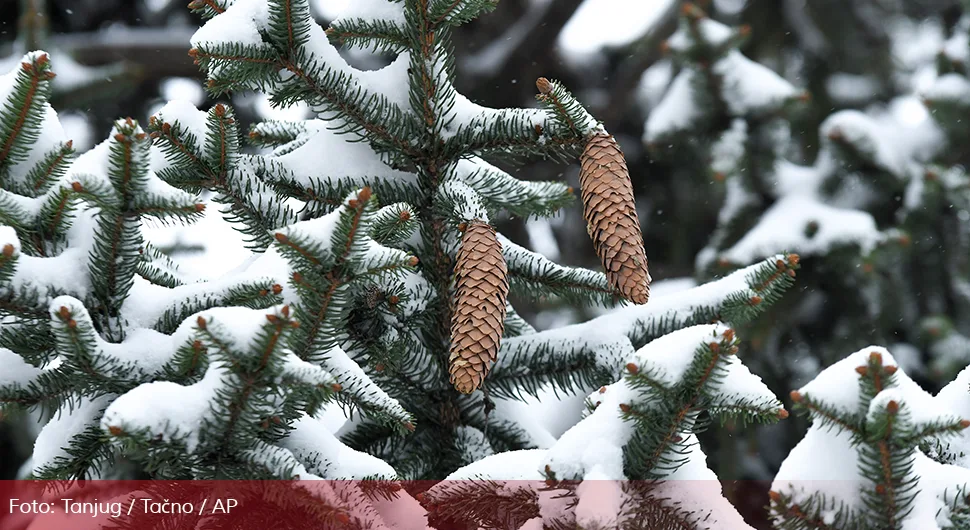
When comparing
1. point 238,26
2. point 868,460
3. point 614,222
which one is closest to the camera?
point 868,460

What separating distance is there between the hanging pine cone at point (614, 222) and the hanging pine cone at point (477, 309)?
0.53ft

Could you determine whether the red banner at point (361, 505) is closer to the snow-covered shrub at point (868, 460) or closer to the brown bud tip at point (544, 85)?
the snow-covered shrub at point (868, 460)

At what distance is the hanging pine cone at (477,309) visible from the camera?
1297 mm

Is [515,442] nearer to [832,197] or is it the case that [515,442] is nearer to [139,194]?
[139,194]

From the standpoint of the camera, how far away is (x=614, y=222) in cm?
143

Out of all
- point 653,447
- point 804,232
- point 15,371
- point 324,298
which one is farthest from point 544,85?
point 804,232

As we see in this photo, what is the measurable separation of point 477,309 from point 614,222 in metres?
0.26

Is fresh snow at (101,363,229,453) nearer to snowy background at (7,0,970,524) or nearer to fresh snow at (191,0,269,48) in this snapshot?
fresh snow at (191,0,269,48)

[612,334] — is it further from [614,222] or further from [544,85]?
[544,85]

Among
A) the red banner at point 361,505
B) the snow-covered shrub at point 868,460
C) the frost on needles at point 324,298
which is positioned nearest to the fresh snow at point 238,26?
the frost on needles at point 324,298

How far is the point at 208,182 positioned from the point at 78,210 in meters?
0.26

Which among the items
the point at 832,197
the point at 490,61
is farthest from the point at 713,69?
the point at 490,61

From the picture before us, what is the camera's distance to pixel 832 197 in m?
4.09

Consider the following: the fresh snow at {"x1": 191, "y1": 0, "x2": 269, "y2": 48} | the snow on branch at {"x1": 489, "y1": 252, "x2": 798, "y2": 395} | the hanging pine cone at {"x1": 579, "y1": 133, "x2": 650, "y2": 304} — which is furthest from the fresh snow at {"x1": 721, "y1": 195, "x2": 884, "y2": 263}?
the fresh snow at {"x1": 191, "y1": 0, "x2": 269, "y2": 48}
